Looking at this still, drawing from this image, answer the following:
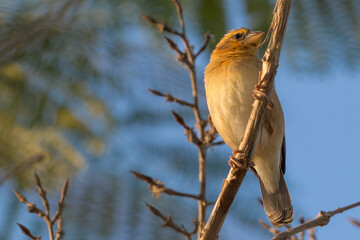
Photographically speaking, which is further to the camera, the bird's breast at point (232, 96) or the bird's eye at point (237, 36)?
the bird's eye at point (237, 36)

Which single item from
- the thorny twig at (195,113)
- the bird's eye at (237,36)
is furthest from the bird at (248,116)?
the thorny twig at (195,113)

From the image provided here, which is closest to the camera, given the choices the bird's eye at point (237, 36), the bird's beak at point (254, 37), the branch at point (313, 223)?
the branch at point (313, 223)

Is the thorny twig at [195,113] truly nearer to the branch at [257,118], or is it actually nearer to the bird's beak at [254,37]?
the branch at [257,118]

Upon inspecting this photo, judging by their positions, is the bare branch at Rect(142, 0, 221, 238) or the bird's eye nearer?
the bare branch at Rect(142, 0, 221, 238)

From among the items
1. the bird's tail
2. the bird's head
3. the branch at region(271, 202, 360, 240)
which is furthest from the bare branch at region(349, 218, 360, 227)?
the bird's head

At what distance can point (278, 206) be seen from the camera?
3.46 meters

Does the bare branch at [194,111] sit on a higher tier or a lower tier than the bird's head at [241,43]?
lower

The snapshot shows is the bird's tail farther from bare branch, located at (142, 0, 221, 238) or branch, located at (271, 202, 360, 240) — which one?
branch, located at (271, 202, 360, 240)

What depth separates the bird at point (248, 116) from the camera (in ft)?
11.1

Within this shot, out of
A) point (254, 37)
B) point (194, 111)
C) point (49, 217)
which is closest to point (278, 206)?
point (194, 111)

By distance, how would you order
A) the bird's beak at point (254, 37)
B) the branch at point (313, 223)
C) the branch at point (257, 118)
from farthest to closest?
the bird's beak at point (254, 37)
the branch at point (257, 118)
the branch at point (313, 223)

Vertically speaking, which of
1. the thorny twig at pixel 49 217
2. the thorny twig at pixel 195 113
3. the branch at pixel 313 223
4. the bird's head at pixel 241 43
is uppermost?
the bird's head at pixel 241 43

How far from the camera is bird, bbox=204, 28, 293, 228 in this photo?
11.1ft

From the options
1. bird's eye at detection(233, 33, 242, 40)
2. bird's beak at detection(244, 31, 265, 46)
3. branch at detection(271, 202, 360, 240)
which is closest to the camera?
branch at detection(271, 202, 360, 240)
